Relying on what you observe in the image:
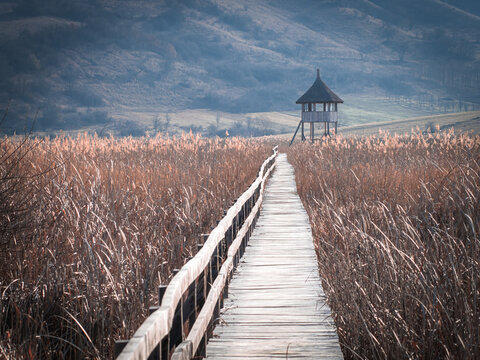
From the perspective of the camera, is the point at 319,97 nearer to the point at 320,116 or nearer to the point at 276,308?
the point at 320,116

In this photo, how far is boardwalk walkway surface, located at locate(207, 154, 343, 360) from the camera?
11.7 feet

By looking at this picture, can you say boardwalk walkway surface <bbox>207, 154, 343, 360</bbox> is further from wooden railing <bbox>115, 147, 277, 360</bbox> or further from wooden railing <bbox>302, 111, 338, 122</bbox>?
wooden railing <bbox>302, 111, 338, 122</bbox>

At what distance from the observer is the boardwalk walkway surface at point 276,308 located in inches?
140

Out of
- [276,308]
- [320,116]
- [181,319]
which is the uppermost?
[320,116]

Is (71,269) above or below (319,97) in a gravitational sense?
below

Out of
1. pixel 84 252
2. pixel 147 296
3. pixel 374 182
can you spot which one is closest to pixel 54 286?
pixel 84 252

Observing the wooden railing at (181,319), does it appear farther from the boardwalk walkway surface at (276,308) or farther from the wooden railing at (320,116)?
the wooden railing at (320,116)

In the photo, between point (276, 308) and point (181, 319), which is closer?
point (181, 319)

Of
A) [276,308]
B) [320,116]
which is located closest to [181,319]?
[276,308]

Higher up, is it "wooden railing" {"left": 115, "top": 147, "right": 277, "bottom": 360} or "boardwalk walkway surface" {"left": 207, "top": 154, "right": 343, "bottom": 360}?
"wooden railing" {"left": 115, "top": 147, "right": 277, "bottom": 360}

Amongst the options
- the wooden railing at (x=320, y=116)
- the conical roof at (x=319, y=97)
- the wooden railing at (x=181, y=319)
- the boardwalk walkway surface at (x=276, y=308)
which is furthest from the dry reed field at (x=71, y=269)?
the wooden railing at (x=320, y=116)

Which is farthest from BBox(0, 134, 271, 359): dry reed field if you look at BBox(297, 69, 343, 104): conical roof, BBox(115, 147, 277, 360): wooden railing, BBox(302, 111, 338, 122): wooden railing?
BBox(302, 111, 338, 122): wooden railing

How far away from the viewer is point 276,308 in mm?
4391

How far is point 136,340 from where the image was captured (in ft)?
6.72
